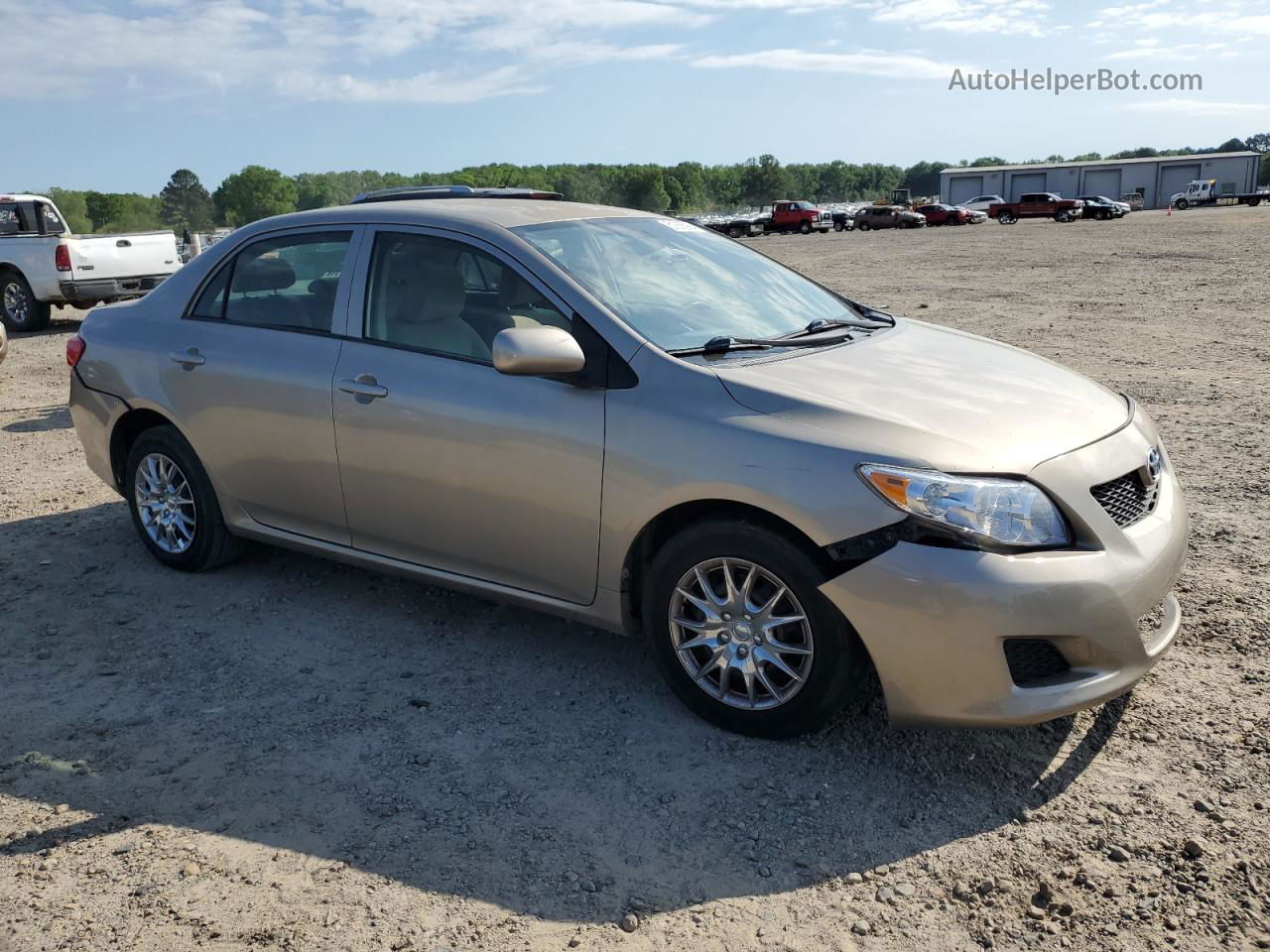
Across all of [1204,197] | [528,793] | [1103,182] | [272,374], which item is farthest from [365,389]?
[1103,182]

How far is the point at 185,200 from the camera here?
127625 mm

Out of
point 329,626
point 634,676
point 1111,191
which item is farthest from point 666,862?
point 1111,191

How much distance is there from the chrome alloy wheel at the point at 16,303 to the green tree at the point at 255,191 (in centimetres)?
13426

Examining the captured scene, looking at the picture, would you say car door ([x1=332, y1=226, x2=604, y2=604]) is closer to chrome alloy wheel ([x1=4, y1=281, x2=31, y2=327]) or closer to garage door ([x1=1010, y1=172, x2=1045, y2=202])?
chrome alloy wheel ([x1=4, y1=281, x2=31, y2=327])

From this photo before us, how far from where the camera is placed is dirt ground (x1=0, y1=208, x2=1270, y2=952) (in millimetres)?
2900

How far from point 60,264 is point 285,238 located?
12.0 m

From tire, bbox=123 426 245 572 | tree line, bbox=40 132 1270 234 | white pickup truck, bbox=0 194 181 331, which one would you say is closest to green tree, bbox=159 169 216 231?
tree line, bbox=40 132 1270 234

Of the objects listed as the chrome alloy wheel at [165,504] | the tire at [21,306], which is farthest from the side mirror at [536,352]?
the tire at [21,306]

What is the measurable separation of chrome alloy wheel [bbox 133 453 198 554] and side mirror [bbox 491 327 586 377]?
2276mm

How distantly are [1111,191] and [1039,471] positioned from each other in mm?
107768

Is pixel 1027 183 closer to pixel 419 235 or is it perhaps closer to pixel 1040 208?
pixel 1040 208

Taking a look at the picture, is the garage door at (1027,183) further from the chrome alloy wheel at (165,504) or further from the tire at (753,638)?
the tire at (753,638)

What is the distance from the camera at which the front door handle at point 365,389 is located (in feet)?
14.4

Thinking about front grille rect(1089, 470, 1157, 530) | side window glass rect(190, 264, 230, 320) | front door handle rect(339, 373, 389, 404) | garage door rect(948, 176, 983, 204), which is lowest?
front grille rect(1089, 470, 1157, 530)
